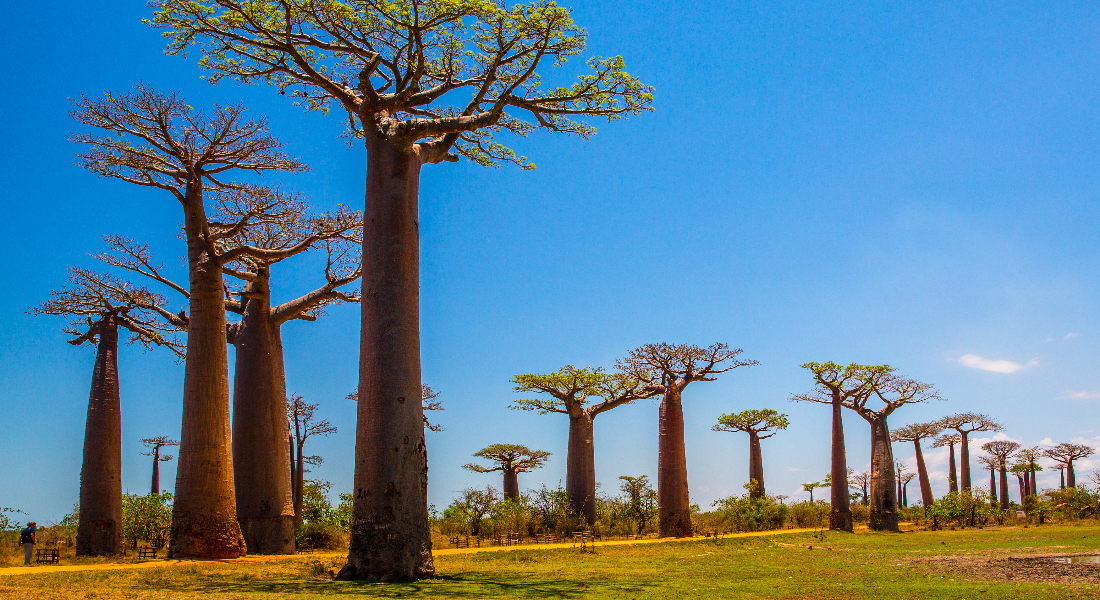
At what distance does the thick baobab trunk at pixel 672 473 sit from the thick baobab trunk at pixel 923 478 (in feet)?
56.2

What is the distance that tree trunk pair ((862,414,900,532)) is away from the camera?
22797 mm

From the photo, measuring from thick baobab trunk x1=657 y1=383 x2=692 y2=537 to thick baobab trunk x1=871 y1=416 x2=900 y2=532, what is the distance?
6262mm

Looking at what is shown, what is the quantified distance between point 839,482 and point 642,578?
1624 cm

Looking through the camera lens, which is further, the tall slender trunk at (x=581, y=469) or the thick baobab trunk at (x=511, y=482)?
the thick baobab trunk at (x=511, y=482)

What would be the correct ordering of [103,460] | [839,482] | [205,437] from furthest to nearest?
[839,482], [103,460], [205,437]

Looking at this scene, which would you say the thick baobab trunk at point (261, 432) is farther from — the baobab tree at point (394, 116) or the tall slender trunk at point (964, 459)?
the tall slender trunk at point (964, 459)

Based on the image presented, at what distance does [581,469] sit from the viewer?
75.1 ft

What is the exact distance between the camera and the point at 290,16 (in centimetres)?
988

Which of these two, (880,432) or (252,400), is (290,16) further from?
(880,432)

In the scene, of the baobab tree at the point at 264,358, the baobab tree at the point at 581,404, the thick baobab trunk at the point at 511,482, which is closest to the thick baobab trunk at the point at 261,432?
the baobab tree at the point at 264,358

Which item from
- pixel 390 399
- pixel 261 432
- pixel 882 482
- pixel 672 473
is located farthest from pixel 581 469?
pixel 390 399

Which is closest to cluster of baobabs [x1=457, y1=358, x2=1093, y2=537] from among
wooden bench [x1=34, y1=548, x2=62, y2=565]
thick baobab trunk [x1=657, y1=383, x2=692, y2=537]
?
thick baobab trunk [x1=657, y1=383, x2=692, y2=537]

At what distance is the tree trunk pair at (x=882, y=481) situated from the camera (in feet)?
74.8

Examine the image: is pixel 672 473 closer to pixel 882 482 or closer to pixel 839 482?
pixel 839 482
